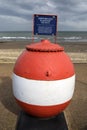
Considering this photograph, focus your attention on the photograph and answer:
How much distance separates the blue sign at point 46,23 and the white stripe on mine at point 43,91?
238cm

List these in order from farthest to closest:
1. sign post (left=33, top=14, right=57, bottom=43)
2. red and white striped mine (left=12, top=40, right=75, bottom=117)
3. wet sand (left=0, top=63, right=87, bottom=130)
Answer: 1. sign post (left=33, top=14, right=57, bottom=43)
2. wet sand (left=0, top=63, right=87, bottom=130)
3. red and white striped mine (left=12, top=40, right=75, bottom=117)

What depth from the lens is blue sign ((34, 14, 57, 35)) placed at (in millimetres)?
6039

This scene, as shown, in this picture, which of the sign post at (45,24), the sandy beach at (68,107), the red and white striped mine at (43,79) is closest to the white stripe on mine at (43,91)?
the red and white striped mine at (43,79)

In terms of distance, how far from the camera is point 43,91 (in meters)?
3.81

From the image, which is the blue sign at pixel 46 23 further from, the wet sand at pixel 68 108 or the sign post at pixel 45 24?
the wet sand at pixel 68 108

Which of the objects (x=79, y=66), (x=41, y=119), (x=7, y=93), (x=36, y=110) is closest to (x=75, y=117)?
(x=41, y=119)

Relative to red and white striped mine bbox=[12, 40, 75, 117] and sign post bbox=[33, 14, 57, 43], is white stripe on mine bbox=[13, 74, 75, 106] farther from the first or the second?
sign post bbox=[33, 14, 57, 43]

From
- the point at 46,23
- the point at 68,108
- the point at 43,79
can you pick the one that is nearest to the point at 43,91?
the point at 43,79

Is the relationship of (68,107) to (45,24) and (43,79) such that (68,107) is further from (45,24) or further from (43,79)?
(43,79)

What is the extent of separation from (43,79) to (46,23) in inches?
105

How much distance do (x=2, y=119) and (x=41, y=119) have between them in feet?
3.97

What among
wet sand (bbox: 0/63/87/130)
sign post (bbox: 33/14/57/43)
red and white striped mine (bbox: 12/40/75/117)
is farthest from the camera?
sign post (bbox: 33/14/57/43)

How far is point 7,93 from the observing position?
7176 millimetres

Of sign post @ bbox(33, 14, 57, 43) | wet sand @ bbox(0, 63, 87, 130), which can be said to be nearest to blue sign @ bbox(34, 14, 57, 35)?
sign post @ bbox(33, 14, 57, 43)
